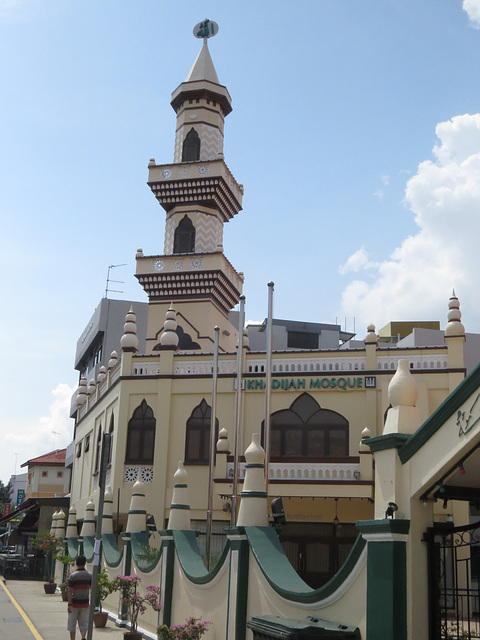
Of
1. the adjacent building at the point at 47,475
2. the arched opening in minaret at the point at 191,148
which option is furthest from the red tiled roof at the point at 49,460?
the arched opening in minaret at the point at 191,148

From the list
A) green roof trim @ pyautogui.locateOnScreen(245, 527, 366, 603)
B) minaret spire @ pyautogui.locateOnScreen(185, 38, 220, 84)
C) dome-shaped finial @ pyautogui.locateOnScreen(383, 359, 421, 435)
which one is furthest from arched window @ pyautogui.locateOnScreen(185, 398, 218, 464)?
dome-shaped finial @ pyautogui.locateOnScreen(383, 359, 421, 435)

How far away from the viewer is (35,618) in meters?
20.2

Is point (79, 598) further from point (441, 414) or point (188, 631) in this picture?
point (441, 414)

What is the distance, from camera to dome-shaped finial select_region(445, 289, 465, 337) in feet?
79.7

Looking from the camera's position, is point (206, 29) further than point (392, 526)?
Yes

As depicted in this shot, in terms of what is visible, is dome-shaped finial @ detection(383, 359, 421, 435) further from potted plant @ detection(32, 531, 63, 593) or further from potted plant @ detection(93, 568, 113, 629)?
potted plant @ detection(32, 531, 63, 593)

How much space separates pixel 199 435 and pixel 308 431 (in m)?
3.78

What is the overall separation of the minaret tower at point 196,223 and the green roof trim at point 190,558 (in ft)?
54.0

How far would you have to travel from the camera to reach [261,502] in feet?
39.4

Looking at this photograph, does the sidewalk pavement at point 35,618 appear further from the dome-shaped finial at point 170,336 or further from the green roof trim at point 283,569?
the dome-shaped finial at point 170,336

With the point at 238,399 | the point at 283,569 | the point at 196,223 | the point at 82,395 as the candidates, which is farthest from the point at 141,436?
the point at 283,569

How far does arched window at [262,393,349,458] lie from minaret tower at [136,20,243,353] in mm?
6812

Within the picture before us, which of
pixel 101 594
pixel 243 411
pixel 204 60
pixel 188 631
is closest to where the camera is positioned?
pixel 188 631

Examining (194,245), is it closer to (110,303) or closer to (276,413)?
(276,413)
